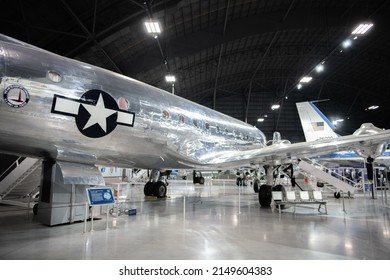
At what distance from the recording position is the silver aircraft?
17.9 feet

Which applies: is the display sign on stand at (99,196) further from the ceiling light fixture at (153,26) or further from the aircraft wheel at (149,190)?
the ceiling light fixture at (153,26)

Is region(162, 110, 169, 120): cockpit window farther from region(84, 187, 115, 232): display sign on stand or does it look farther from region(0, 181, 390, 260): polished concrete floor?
region(0, 181, 390, 260): polished concrete floor

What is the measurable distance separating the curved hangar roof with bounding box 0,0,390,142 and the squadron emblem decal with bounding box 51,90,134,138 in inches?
445

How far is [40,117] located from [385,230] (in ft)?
31.3

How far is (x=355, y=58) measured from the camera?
36.2m

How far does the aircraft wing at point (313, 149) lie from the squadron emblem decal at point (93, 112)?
14.7ft

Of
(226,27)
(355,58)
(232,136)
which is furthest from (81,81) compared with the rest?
(355,58)

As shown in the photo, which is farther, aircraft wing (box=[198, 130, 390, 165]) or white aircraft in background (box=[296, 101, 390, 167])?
white aircraft in background (box=[296, 101, 390, 167])

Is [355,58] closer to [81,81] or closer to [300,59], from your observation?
[300,59]

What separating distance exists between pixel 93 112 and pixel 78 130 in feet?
1.97

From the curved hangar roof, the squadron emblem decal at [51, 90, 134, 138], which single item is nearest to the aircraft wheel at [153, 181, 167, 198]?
the squadron emblem decal at [51, 90, 134, 138]

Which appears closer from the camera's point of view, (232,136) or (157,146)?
(157,146)

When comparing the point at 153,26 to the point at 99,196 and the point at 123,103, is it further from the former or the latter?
the point at 99,196

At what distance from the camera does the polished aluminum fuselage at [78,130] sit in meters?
5.46
